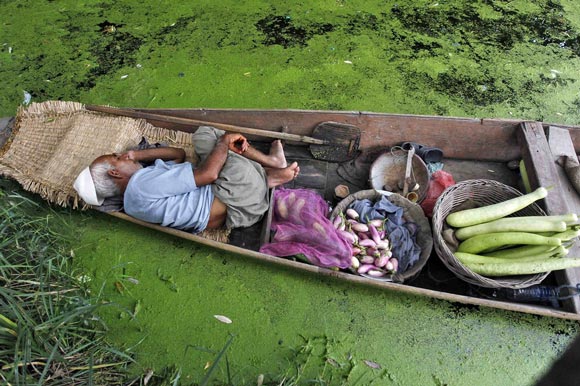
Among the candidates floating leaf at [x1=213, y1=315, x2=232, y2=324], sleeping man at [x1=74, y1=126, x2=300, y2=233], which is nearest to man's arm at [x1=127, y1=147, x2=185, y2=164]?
sleeping man at [x1=74, y1=126, x2=300, y2=233]

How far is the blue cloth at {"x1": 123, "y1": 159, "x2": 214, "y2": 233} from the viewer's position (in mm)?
2139

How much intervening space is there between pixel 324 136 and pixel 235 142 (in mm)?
534

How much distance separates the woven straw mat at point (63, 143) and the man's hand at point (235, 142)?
304mm

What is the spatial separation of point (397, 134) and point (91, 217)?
74.1 inches

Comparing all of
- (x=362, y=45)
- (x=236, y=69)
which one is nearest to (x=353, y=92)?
(x=362, y=45)

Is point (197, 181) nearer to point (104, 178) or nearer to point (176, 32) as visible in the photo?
point (104, 178)

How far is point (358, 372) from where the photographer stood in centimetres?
197

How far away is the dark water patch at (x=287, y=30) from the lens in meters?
3.37

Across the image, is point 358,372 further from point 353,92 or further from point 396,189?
point 353,92

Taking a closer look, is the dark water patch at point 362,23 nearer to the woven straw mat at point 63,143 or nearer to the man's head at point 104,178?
the woven straw mat at point 63,143

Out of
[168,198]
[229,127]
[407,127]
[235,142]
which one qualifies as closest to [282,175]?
[235,142]

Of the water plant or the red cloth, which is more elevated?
the water plant

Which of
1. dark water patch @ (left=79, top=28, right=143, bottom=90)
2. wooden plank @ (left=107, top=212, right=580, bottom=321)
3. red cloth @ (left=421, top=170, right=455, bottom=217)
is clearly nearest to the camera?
wooden plank @ (left=107, top=212, right=580, bottom=321)

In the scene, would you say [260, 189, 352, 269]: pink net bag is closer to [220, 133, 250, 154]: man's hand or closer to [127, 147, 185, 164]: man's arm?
[220, 133, 250, 154]: man's hand
